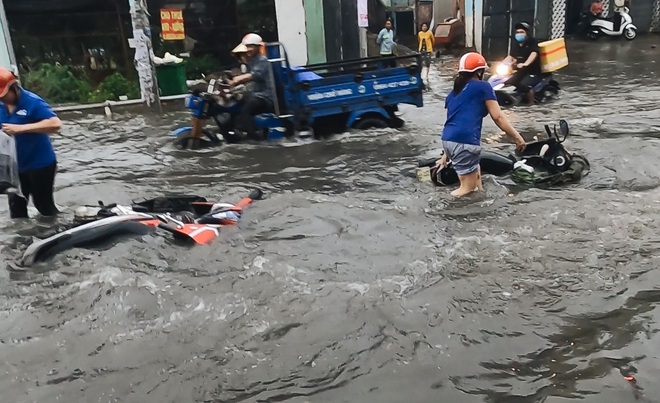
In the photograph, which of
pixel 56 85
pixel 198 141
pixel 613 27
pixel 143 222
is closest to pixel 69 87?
pixel 56 85

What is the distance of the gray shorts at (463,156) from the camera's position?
6.88m

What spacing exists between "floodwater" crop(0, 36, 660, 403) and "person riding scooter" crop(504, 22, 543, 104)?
4.19 metres

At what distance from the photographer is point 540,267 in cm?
535

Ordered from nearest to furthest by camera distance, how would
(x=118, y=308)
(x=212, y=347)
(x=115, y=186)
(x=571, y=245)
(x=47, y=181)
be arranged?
(x=212, y=347) < (x=118, y=308) < (x=571, y=245) < (x=47, y=181) < (x=115, y=186)

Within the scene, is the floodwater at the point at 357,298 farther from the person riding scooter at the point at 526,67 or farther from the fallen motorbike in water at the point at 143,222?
the person riding scooter at the point at 526,67

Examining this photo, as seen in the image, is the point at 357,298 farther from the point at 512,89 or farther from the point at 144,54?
the point at 144,54

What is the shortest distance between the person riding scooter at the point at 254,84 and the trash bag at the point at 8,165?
4131 millimetres

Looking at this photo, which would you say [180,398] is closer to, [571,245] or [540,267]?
[540,267]

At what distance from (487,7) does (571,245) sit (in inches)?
669

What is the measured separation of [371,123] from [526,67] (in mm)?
3844

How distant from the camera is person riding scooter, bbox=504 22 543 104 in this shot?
1250 cm

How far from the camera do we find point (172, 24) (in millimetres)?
15789

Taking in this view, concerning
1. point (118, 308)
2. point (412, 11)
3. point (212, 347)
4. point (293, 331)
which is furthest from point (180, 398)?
point (412, 11)

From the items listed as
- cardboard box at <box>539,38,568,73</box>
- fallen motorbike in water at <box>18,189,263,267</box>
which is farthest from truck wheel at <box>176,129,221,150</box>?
cardboard box at <box>539,38,568,73</box>
